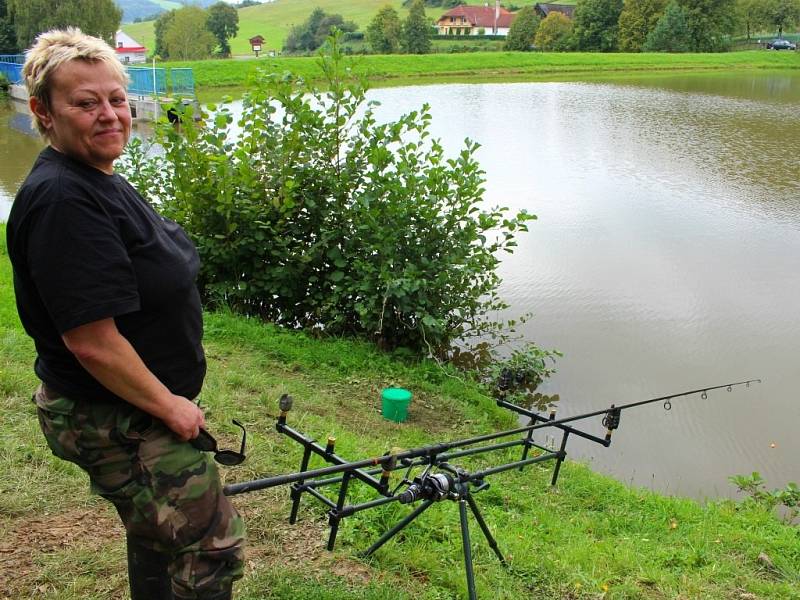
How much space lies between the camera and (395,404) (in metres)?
5.35

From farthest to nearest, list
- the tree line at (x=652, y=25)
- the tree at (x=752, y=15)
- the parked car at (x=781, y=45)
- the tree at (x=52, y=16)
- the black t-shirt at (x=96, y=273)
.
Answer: the tree at (x=752, y=15), the parked car at (x=781, y=45), the tree line at (x=652, y=25), the tree at (x=52, y=16), the black t-shirt at (x=96, y=273)

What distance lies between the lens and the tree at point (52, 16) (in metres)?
41.1

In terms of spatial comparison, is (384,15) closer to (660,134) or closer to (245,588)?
(660,134)

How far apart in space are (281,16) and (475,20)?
3184 centimetres

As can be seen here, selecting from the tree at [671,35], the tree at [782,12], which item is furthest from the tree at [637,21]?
the tree at [782,12]

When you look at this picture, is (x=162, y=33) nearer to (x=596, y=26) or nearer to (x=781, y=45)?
(x=596, y=26)

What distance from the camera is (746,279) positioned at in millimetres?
9664

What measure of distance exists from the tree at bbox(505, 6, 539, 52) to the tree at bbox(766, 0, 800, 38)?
2057 centimetres

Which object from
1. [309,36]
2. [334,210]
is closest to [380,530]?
[334,210]

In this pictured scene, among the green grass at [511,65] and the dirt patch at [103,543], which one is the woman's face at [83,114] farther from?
the green grass at [511,65]

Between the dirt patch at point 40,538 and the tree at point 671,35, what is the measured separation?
207 ft

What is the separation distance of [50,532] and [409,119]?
4.29m

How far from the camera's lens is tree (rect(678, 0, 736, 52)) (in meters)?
61.1

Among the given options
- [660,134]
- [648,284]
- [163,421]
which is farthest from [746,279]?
[660,134]
